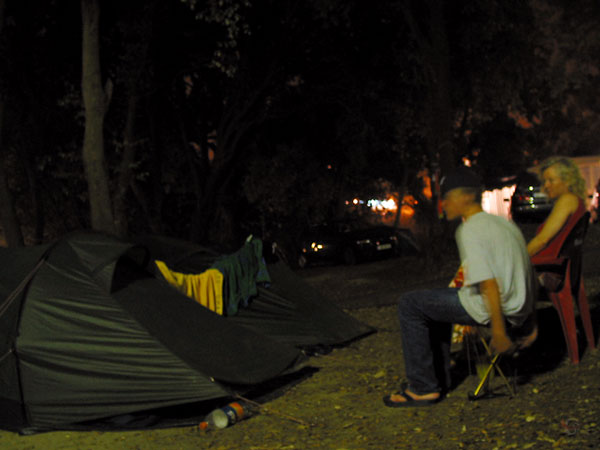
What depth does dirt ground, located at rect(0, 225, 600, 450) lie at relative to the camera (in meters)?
5.21

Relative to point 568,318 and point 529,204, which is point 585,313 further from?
point 529,204

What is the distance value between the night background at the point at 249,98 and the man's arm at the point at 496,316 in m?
9.32

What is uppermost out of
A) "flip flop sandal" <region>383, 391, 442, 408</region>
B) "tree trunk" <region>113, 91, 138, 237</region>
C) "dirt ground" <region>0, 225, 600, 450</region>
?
"tree trunk" <region>113, 91, 138, 237</region>

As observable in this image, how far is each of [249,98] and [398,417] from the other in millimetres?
17067

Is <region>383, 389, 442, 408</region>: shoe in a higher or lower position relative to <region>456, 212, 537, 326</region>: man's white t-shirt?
lower

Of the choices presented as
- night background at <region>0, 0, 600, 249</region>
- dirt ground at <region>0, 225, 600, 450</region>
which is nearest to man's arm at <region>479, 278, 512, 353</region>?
dirt ground at <region>0, 225, 600, 450</region>

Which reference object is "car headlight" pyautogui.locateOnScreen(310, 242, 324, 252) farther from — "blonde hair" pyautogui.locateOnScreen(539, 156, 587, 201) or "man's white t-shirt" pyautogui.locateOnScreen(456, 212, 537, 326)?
"man's white t-shirt" pyautogui.locateOnScreen(456, 212, 537, 326)

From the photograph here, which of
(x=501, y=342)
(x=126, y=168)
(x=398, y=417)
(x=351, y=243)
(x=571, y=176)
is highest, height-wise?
(x=126, y=168)

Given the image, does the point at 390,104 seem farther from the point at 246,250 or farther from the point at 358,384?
the point at 358,384

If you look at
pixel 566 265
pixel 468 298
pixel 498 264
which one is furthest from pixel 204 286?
pixel 498 264

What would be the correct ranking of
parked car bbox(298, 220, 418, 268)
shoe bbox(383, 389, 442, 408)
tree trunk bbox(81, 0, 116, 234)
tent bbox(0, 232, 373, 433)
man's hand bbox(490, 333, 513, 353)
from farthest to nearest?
1. parked car bbox(298, 220, 418, 268)
2. tree trunk bbox(81, 0, 116, 234)
3. tent bbox(0, 232, 373, 433)
4. shoe bbox(383, 389, 442, 408)
5. man's hand bbox(490, 333, 513, 353)

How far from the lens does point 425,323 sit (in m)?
5.97

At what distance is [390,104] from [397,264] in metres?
5.50

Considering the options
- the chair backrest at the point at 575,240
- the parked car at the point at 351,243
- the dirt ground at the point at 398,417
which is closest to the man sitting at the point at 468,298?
the dirt ground at the point at 398,417
